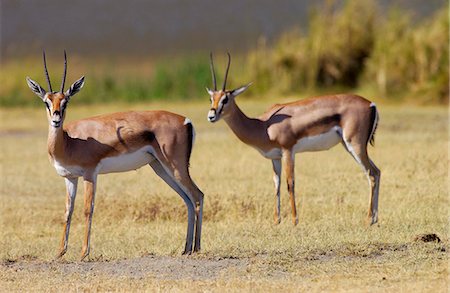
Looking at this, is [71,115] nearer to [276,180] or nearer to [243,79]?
[243,79]

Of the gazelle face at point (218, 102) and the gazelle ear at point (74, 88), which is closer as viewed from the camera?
the gazelle ear at point (74, 88)

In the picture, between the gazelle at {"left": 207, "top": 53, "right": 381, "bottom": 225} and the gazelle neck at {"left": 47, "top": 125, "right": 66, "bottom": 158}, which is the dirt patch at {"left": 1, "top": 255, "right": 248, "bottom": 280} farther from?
the gazelle at {"left": 207, "top": 53, "right": 381, "bottom": 225}

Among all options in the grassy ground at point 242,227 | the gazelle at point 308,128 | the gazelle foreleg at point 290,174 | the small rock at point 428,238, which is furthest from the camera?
the gazelle at point 308,128

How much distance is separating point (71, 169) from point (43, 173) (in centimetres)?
565

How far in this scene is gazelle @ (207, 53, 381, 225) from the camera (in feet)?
36.6

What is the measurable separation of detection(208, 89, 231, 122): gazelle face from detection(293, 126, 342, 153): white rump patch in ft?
2.90

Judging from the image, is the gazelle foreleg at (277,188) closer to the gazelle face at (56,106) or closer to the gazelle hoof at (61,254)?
the gazelle hoof at (61,254)

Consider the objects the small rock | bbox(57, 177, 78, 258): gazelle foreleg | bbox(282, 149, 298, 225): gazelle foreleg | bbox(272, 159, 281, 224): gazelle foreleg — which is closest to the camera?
the small rock

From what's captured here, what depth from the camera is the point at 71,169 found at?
30.6 feet

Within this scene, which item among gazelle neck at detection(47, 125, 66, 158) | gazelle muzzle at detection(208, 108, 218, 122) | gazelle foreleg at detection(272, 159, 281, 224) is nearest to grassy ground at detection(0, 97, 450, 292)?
gazelle foreleg at detection(272, 159, 281, 224)

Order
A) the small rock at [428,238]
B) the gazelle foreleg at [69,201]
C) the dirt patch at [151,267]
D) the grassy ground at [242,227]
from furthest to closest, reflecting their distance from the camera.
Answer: the gazelle foreleg at [69,201] → the small rock at [428,238] → the dirt patch at [151,267] → the grassy ground at [242,227]

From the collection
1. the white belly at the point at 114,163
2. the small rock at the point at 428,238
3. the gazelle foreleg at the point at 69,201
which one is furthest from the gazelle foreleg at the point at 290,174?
the gazelle foreleg at the point at 69,201

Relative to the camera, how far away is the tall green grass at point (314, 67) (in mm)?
24781

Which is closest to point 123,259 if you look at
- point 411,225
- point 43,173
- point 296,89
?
point 411,225
